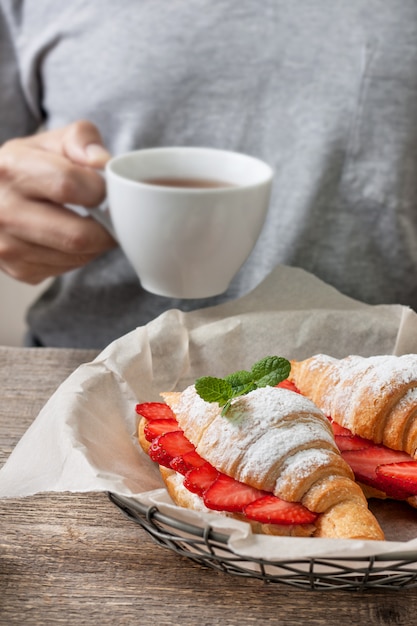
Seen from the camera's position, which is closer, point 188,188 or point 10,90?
point 188,188

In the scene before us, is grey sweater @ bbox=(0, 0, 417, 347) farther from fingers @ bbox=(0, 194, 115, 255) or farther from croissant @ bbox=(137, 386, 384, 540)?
croissant @ bbox=(137, 386, 384, 540)

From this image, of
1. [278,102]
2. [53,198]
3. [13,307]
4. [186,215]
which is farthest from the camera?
[13,307]

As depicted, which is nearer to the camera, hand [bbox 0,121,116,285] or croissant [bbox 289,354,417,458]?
croissant [bbox 289,354,417,458]

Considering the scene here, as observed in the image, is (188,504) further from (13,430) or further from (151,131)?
(151,131)

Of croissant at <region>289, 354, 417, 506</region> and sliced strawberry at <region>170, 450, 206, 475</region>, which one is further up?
sliced strawberry at <region>170, 450, 206, 475</region>


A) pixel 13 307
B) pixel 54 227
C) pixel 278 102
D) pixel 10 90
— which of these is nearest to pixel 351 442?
pixel 54 227

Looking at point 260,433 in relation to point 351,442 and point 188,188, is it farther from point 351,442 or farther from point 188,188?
point 188,188

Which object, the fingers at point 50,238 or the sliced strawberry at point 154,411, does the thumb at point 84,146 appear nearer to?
the fingers at point 50,238

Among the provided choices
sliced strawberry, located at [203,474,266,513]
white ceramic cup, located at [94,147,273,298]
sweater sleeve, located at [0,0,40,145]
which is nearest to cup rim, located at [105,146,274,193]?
white ceramic cup, located at [94,147,273,298]
